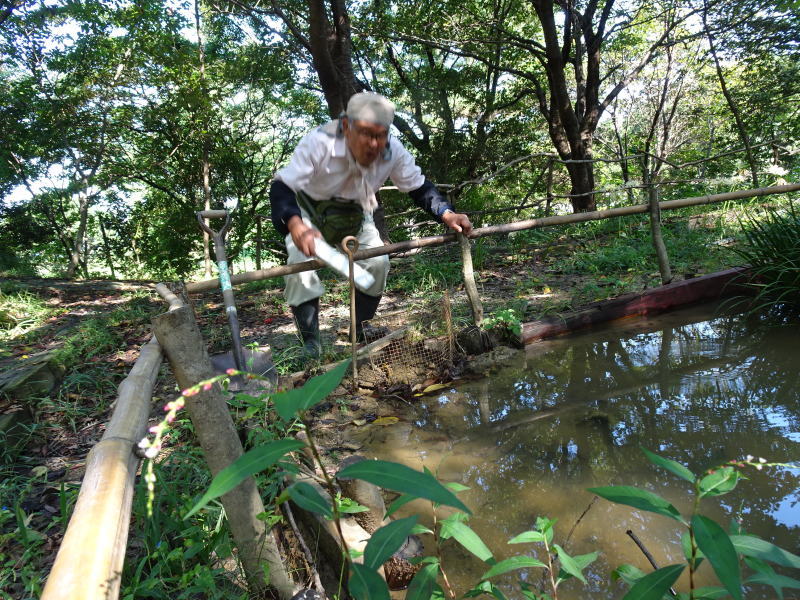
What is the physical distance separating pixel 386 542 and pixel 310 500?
15 cm

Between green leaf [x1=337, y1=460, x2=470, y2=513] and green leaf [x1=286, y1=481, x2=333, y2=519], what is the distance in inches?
6.9

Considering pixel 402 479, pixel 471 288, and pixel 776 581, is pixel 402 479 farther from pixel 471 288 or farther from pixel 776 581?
pixel 471 288

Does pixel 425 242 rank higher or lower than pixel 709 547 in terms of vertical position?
higher

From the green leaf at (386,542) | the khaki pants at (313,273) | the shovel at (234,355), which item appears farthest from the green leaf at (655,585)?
the khaki pants at (313,273)

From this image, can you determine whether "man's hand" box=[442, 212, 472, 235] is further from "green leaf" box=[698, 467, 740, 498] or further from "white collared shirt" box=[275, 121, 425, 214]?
"green leaf" box=[698, 467, 740, 498]

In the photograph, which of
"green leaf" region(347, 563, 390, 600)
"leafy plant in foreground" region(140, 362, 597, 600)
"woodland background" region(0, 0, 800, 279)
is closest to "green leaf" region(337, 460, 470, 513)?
"leafy plant in foreground" region(140, 362, 597, 600)

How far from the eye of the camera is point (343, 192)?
3.19 meters

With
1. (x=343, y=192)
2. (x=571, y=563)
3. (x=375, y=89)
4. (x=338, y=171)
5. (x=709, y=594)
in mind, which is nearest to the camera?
(x=709, y=594)

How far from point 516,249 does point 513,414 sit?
391cm

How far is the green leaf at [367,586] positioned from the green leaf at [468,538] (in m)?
0.28

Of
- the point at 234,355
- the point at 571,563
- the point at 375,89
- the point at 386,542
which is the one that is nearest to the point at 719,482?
the point at 571,563

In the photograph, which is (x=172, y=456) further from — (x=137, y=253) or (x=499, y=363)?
(x=137, y=253)

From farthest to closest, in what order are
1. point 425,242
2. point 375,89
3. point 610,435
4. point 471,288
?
point 375,89 < point 471,288 < point 425,242 < point 610,435

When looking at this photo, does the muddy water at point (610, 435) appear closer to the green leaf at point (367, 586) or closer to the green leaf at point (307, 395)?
the green leaf at point (367, 586)
